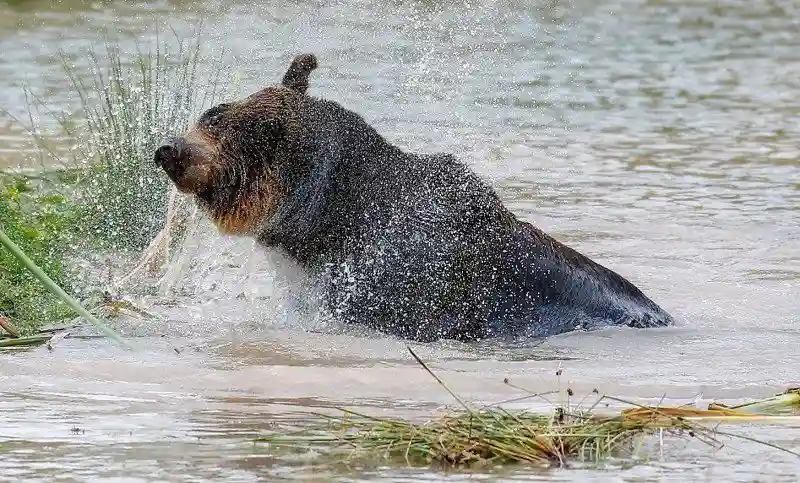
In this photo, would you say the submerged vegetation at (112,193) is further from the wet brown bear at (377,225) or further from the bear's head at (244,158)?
the wet brown bear at (377,225)

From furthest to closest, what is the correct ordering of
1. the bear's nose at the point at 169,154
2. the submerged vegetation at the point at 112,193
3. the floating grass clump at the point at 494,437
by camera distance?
1. the submerged vegetation at the point at 112,193
2. the bear's nose at the point at 169,154
3. the floating grass clump at the point at 494,437

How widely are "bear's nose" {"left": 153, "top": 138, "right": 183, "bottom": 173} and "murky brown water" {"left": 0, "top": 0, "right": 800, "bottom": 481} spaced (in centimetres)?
80

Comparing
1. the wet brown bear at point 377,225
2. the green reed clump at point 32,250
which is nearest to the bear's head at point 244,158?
the wet brown bear at point 377,225

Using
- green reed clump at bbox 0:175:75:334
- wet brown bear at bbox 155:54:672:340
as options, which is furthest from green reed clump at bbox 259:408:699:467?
green reed clump at bbox 0:175:75:334

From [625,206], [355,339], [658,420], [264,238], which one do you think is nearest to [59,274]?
[264,238]

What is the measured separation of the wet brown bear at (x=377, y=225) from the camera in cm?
822

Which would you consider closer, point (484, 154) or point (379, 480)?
point (379, 480)

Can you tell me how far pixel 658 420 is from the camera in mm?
6031

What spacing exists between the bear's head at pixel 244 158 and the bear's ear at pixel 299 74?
0.17 m

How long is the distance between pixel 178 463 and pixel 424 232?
2.90 meters

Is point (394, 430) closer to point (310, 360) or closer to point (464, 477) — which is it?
point (464, 477)

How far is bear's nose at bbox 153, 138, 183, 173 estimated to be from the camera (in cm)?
792

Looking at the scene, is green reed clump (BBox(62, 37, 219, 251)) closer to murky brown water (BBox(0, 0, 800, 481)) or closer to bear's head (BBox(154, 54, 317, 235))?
murky brown water (BBox(0, 0, 800, 481))

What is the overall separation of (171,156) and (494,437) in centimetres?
283
